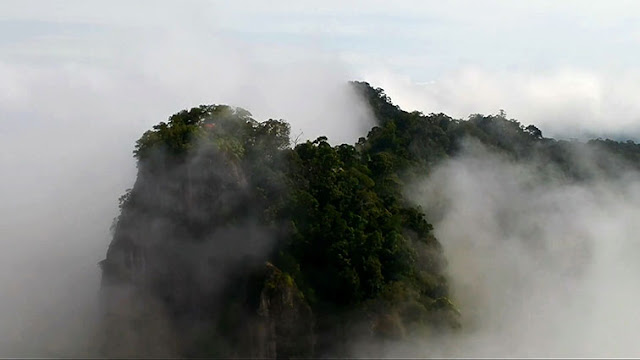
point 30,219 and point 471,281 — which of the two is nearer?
point 471,281

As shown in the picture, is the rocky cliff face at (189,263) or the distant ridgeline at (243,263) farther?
the rocky cliff face at (189,263)

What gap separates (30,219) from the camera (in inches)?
2645

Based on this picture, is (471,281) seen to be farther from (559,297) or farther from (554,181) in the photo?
(554,181)

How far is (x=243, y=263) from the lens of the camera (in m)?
32.2

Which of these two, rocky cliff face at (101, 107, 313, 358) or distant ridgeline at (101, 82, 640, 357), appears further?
rocky cliff face at (101, 107, 313, 358)

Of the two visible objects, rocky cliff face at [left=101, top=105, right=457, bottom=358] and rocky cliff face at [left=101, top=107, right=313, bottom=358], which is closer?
rocky cliff face at [left=101, top=105, right=457, bottom=358]

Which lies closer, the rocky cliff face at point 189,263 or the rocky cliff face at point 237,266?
the rocky cliff face at point 237,266

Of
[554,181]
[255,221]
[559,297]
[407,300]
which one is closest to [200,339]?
[255,221]

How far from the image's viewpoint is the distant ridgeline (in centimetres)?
3098

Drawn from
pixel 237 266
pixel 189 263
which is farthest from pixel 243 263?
pixel 189 263

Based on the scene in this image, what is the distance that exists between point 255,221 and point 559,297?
22551 millimetres

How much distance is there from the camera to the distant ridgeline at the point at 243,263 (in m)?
31.0

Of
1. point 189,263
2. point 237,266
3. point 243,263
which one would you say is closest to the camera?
point 243,263

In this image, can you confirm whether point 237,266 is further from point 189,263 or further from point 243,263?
point 189,263
